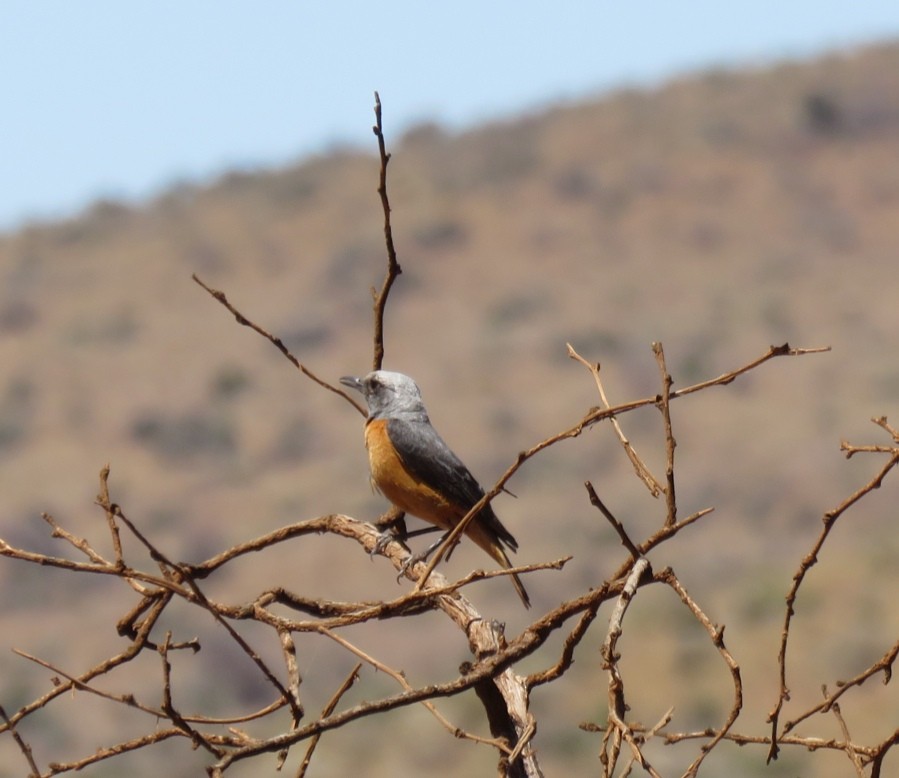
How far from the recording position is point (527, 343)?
44.8 m

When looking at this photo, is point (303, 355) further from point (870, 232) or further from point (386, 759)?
point (386, 759)

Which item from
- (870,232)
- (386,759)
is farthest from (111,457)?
(870,232)

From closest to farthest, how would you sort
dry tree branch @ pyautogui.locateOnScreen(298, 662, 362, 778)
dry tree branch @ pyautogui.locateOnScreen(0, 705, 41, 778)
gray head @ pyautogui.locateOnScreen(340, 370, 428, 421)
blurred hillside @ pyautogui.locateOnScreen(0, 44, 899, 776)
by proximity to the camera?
dry tree branch @ pyautogui.locateOnScreen(0, 705, 41, 778) < dry tree branch @ pyautogui.locateOnScreen(298, 662, 362, 778) < gray head @ pyautogui.locateOnScreen(340, 370, 428, 421) < blurred hillside @ pyautogui.locateOnScreen(0, 44, 899, 776)

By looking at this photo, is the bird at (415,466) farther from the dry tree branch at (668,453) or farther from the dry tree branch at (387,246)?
the dry tree branch at (668,453)

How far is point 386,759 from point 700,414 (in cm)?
1949

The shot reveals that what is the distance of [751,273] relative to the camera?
48.4 meters

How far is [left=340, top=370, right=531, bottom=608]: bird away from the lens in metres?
6.56

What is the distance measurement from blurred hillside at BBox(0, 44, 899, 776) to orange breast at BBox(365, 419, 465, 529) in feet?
48.0

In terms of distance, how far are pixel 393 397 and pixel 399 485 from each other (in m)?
0.56

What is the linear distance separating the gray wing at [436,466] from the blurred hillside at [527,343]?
568 inches

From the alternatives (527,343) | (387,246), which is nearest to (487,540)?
(387,246)

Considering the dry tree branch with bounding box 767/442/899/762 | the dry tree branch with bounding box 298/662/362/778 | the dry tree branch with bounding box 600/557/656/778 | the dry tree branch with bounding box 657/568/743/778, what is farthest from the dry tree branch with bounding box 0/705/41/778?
the dry tree branch with bounding box 767/442/899/762

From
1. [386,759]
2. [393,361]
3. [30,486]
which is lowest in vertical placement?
[386,759]

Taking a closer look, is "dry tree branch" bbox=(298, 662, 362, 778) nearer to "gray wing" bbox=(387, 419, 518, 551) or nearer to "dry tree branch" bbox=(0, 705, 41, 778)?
"dry tree branch" bbox=(0, 705, 41, 778)
